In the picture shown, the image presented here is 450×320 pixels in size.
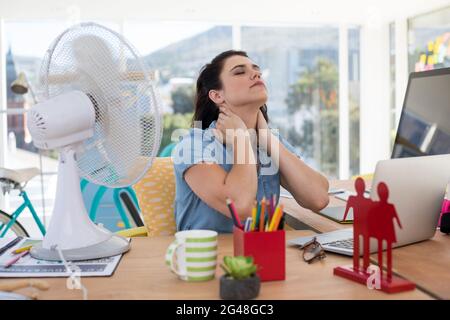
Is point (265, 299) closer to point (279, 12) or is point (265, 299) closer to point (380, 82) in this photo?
point (279, 12)

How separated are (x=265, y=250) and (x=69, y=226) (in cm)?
48

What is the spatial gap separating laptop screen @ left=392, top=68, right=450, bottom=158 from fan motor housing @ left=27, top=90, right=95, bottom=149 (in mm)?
1106

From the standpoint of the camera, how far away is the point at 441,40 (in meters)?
5.81

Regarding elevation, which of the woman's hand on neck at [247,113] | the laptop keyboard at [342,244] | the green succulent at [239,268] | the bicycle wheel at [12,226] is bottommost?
the bicycle wheel at [12,226]

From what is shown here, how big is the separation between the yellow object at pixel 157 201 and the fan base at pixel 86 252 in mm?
736

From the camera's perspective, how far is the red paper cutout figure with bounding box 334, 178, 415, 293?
37.4 inches

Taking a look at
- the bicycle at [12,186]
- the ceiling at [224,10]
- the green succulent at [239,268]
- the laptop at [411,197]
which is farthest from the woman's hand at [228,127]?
the ceiling at [224,10]

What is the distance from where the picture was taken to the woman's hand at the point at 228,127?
5.81ft

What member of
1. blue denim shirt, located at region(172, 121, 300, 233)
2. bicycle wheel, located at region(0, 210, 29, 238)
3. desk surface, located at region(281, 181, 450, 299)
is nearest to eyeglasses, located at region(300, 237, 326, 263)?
desk surface, located at region(281, 181, 450, 299)

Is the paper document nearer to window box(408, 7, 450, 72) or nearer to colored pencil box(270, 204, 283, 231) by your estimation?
colored pencil box(270, 204, 283, 231)

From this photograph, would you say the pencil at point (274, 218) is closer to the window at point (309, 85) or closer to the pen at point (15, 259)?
the pen at point (15, 259)

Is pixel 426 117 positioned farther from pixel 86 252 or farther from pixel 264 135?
pixel 86 252

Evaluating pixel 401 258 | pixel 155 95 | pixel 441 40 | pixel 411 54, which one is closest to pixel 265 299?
pixel 401 258
